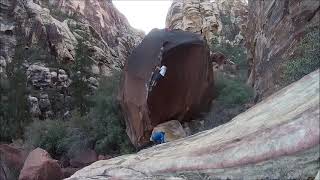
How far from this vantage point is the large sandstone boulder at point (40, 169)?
520 inches

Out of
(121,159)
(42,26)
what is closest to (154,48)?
(121,159)

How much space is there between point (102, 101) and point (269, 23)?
6857 mm

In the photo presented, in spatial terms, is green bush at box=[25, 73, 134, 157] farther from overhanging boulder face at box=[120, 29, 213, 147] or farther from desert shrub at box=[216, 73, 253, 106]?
desert shrub at box=[216, 73, 253, 106]

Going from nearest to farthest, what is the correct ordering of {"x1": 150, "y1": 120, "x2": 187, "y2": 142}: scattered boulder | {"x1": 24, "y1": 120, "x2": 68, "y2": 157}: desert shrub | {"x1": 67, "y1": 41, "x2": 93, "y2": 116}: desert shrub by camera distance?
{"x1": 150, "y1": 120, "x2": 187, "y2": 142}: scattered boulder < {"x1": 24, "y1": 120, "x2": 68, "y2": 157}: desert shrub < {"x1": 67, "y1": 41, "x2": 93, "y2": 116}: desert shrub

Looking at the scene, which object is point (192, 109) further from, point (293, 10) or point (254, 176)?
point (254, 176)

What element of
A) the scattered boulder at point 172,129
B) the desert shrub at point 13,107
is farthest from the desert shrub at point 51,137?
the desert shrub at point 13,107

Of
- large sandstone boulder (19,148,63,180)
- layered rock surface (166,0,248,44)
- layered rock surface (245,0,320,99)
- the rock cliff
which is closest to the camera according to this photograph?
layered rock surface (245,0,320,99)

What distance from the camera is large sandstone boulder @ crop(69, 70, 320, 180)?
564cm

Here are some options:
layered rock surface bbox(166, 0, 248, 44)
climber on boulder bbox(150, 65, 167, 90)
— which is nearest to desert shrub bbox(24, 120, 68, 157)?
climber on boulder bbox(150, 65, 167, 90)

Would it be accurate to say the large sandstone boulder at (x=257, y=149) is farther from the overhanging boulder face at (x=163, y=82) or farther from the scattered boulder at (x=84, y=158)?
the scattered boulder at (x=84, y=158)

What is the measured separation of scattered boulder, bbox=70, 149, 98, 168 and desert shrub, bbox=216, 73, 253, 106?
15.2 ft

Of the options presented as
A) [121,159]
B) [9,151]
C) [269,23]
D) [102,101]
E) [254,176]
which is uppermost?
[269,23]

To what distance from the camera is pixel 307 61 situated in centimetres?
979

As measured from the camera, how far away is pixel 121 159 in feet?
27.9
